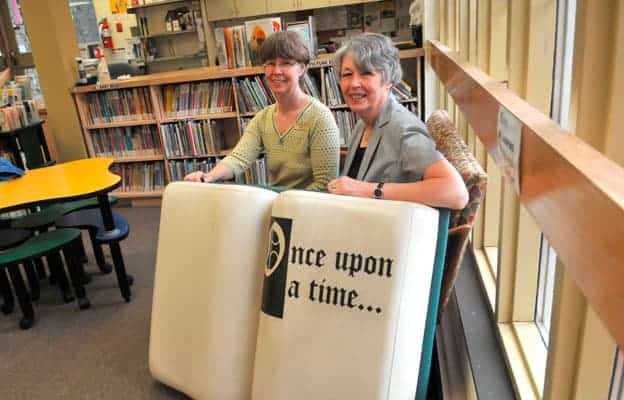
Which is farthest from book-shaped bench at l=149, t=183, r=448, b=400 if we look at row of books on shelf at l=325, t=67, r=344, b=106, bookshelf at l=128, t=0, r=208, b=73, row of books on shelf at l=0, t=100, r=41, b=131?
bookshelf at l=128, t=0, r=208, b=73

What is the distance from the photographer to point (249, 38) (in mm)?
3887

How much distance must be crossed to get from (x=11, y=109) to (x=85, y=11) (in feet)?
13.3

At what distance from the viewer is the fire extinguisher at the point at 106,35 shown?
7312 mm

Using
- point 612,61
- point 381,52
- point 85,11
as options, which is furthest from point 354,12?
point 612,61

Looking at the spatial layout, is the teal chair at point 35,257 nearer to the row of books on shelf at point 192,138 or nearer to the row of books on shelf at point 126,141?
the row of books on shelf at point 192,138

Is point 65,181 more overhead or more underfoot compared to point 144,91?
more underfoot

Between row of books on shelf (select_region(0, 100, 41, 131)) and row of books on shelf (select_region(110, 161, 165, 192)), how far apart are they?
821 mm

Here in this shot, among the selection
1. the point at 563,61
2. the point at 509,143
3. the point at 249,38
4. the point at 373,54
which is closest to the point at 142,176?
the point at 249,38

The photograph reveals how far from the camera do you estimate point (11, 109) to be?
13.4 ft

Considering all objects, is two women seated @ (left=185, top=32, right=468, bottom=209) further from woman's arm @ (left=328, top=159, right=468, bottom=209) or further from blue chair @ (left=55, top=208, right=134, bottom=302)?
blue chair @ (left=55, top=208, right=134, bottom=302)

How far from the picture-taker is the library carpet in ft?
7.00

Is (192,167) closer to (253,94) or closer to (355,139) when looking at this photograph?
(253,94)

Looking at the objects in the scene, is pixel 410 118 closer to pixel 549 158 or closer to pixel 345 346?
pixel 345 346

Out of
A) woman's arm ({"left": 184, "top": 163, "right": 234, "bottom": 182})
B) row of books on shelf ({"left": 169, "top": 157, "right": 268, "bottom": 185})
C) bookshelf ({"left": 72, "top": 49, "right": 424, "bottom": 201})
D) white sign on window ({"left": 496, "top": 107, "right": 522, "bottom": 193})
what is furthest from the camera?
row of books on shelf ({"left": 169, "top": 157, "right": 268, "bottom": 185})
